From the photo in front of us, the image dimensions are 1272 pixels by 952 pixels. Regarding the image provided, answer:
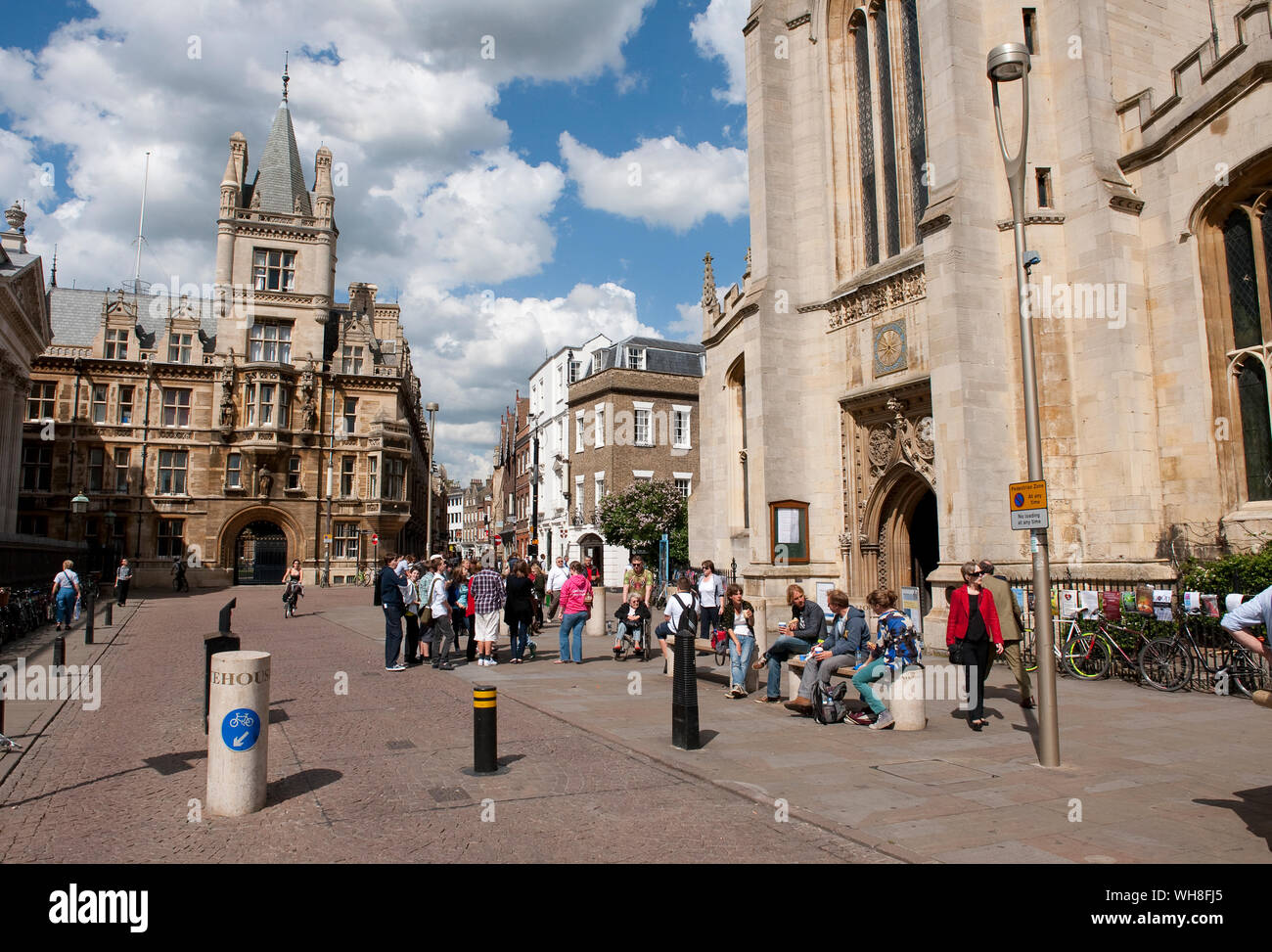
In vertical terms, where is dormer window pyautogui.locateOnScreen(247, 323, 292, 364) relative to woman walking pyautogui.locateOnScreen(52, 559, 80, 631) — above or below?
above

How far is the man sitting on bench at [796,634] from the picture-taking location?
1058 cm

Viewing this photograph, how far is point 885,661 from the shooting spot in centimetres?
938

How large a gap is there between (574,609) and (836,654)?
6.23 meters

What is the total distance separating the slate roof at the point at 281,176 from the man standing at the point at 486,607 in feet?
136

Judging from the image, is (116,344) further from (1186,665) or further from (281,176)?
(1186,665)

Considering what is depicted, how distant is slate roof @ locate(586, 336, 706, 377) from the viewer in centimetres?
4841

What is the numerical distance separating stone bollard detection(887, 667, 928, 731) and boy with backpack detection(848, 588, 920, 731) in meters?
0.13

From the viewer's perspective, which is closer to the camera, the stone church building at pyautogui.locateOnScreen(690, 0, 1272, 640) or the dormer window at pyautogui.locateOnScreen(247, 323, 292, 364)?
the stone church building at pyautogui.locateOnScreen(690, 0, 1272, 640)

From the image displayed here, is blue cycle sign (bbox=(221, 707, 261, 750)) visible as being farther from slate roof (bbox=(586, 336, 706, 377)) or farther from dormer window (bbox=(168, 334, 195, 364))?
dormer window (bbox=(168, 334, 195, 364))

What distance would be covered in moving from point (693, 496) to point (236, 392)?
31.4 meters

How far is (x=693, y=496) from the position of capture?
25562 millimetres

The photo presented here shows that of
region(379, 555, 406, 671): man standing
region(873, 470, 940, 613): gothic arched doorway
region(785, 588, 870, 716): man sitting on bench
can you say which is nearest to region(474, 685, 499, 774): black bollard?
region(785, 588, 870, 716): man sitting on bench
